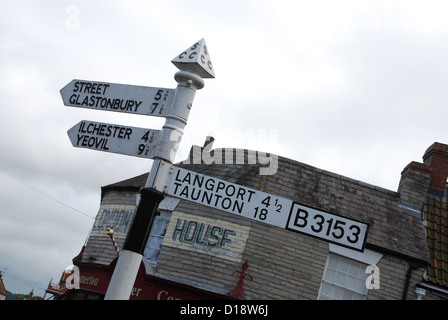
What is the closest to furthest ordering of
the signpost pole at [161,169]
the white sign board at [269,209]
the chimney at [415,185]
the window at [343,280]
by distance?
the signpost pole at [161,169] → the white sign board at [269,209] → the window at [343,280] → the chimney at [415,185]

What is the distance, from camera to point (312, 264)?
13.1m

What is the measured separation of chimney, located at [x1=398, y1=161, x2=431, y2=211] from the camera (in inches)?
586

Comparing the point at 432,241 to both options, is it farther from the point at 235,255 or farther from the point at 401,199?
the point at 235,255

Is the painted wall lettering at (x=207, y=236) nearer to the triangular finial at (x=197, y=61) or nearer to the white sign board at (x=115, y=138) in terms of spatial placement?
the white sign board at (x=115, y=138)

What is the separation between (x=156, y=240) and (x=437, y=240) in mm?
8535

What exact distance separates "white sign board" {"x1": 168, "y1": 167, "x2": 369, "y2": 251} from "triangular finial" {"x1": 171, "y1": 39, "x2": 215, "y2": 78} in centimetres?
95

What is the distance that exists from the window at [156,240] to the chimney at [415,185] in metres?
7.49

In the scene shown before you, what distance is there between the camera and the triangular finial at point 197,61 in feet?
14.2

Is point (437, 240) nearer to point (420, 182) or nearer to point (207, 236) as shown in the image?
point (420, 182)

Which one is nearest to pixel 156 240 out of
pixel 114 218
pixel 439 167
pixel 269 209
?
pixel 114 218

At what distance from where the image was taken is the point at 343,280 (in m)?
13.1

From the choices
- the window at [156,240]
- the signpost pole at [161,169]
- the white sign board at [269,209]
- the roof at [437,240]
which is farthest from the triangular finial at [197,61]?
the roof at [437,240]
